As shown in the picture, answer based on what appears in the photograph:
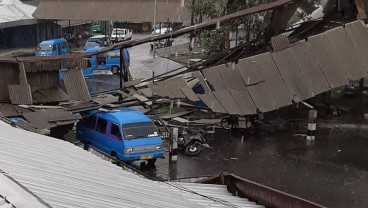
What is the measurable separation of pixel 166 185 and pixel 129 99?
1068cm

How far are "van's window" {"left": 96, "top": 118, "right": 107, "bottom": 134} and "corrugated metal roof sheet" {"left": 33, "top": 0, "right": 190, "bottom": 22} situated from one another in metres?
19.9

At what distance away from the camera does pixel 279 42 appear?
1938cm

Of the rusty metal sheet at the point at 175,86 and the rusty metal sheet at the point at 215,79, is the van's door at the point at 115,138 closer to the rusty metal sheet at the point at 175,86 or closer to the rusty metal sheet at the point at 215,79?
the rusty metal sheet at the point at 175,86

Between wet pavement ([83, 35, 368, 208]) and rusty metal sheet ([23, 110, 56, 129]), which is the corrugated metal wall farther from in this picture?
wet pavement ([83, 35, 368, 208])

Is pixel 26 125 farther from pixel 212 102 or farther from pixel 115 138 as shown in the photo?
pixel 212 102

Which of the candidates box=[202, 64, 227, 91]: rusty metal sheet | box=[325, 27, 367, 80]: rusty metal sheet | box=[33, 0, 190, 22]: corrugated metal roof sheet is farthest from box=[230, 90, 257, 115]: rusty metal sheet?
box=[33, 0, 190, 22]: corrugated metal roof sheet

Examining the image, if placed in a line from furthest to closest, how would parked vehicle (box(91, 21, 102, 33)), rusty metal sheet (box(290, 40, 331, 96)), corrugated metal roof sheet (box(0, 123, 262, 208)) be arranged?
parked vehicle (box(91, 21, 102, 33)) < rusty metal sheet (box(290, 40, 331, 96)) < corrugated metal roof sheet (box(0, 123, 262, 208))

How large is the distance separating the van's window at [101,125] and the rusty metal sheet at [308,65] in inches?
301

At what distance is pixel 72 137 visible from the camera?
17781 mm

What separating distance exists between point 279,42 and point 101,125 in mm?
7522

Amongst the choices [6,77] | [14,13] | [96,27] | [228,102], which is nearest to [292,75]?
[228,102]

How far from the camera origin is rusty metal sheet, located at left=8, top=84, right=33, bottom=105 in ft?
56.1

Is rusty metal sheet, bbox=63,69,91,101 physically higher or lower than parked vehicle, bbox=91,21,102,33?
lower

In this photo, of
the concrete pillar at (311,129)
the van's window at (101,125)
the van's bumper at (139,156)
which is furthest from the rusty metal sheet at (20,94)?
the concrete pillar at (311,129)
